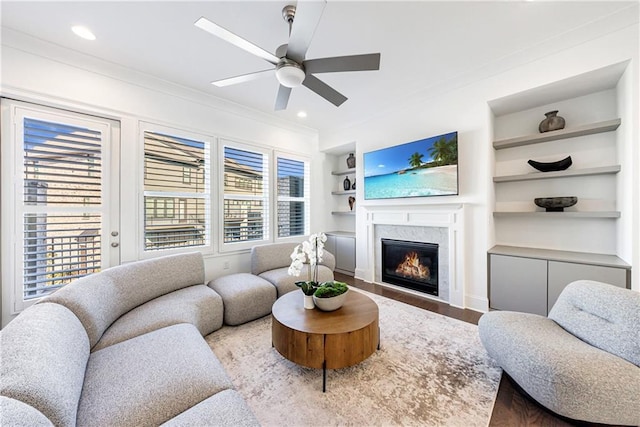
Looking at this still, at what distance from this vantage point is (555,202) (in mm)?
2691

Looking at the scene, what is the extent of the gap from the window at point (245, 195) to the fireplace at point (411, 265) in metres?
2.10

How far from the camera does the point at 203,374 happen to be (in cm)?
126

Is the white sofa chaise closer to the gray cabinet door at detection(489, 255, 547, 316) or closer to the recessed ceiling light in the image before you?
the recessed ceiling light

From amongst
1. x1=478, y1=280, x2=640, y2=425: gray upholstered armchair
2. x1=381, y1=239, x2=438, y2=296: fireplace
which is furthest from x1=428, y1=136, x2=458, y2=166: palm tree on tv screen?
x1=478, y1=280, x2=640, y2=425: gray upholstered armchair

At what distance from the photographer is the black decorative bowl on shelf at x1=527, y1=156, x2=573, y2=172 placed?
8.73 ft

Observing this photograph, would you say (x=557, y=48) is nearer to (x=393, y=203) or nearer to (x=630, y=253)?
(x=630, y=253)

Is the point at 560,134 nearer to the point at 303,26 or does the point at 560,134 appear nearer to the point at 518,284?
the point at 518,284

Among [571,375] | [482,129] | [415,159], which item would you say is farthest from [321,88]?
[571,375]

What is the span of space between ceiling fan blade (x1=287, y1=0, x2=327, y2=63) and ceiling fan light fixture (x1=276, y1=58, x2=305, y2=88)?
0.05m

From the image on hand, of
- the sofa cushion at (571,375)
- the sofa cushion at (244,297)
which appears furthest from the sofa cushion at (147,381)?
the sofa cushion at (571,375)

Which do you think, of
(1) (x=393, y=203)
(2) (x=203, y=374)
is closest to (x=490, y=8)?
(1) (x=393, y=203)

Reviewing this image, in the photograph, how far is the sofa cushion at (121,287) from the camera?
5.15 feet

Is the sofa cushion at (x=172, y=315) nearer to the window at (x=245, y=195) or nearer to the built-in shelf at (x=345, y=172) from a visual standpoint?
the window at (x=245, y=195)

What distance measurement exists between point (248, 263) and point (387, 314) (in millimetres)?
2226
